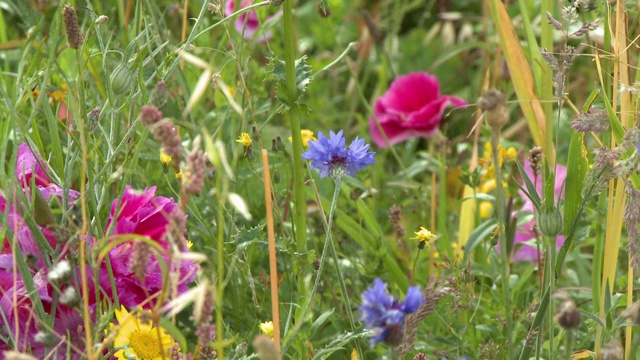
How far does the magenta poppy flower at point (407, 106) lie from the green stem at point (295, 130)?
62 centimetres

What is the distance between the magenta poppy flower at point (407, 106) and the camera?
1.47 m

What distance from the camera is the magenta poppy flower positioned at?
4.81ft

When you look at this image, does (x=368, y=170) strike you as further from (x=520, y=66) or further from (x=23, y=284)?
(x=23, y=284)

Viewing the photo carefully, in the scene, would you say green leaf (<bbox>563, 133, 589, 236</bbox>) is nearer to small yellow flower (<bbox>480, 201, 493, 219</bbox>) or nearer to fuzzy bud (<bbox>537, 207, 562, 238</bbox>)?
fuzzy bud (<bbox>537, 207, 562, 238</bbox>)

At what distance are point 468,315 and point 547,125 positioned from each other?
233 mm

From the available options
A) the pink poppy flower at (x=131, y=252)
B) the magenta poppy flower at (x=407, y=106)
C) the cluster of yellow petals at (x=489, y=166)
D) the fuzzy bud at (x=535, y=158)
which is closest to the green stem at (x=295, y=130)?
the pink poppy flower at (x=131, y=252)

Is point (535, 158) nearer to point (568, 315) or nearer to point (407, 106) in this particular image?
point (568, 315)

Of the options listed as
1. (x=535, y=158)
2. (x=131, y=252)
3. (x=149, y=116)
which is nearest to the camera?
(x=149, y=116)

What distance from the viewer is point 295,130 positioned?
2.83ft

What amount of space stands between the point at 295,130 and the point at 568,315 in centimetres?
38

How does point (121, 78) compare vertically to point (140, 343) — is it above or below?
above

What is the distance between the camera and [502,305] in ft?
3.22

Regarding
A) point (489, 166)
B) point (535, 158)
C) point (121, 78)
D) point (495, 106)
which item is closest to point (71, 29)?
point (121, 78)

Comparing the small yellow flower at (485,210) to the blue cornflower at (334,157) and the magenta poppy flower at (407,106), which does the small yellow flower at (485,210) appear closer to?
the magenta poppy flower at (407,106)
